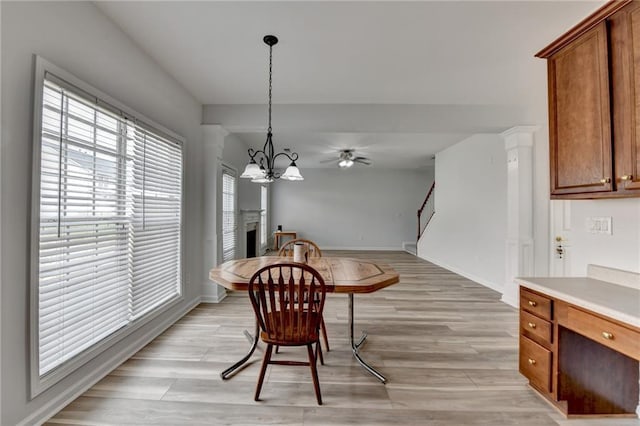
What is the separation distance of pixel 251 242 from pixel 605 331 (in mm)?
5826

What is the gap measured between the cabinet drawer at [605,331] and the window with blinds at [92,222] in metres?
3.11

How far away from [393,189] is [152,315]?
25.6 ft

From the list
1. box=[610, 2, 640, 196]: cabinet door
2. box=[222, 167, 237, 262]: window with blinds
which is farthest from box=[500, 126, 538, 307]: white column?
box=[222, 167, 237, 262]: window with blinds

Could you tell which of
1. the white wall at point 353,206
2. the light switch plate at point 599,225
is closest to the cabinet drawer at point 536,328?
the light switch plate at point 599,225

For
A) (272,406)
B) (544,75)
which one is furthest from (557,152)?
(272,406)

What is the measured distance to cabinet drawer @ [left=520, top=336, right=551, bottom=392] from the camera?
179 cm

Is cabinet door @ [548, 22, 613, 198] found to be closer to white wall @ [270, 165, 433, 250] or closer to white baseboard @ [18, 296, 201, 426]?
white baseboard @ [18, 296, 201, 426]

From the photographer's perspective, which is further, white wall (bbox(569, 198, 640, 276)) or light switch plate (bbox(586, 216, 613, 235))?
light switch plate (bbox(586, 216, 613, 235))

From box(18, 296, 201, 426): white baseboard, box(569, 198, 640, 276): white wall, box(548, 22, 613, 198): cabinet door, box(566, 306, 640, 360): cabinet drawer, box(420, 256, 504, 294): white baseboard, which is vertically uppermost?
box(548, 22, 613, 198): cabinet door

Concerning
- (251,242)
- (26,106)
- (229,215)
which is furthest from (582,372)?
(251,242)

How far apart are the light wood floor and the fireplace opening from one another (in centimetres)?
298

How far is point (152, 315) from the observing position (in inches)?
106

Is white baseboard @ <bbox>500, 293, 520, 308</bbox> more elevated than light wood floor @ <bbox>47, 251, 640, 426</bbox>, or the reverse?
white baseboard @ <bbox>500, 293, 520, 308</bbox>

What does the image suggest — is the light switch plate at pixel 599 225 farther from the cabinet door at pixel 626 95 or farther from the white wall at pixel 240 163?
the white wall at pixel 240 163
